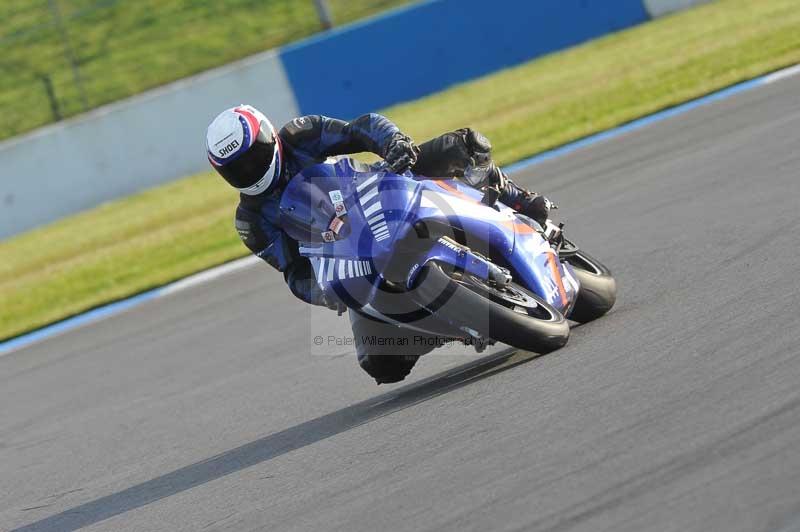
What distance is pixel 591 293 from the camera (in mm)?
6492

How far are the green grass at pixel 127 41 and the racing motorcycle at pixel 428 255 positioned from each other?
15.4m

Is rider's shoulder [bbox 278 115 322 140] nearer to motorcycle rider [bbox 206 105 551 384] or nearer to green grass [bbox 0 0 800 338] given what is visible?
motorcycle rider [bbox 206 105 551 384]

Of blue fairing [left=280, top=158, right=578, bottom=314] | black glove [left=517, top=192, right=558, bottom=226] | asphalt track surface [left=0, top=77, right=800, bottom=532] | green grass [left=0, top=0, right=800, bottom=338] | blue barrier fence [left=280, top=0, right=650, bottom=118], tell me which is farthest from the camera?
blue barrier fence [left=280, top=0, right=650, bottom=118]

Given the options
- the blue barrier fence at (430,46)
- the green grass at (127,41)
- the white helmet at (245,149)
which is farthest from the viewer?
the green grass at (127,41)

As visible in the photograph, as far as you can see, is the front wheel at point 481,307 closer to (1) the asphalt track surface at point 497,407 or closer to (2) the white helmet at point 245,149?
(1) the asphalt track surface at point 497,407

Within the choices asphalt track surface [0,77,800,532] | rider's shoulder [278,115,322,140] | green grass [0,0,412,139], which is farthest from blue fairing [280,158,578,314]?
green grass [0,0,412,139]

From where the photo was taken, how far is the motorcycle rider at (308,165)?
5902mm

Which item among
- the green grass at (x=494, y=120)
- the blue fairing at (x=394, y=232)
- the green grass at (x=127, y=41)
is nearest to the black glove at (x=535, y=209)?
the blue fairing at (x=394, y=232)

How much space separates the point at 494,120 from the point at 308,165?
10.2m

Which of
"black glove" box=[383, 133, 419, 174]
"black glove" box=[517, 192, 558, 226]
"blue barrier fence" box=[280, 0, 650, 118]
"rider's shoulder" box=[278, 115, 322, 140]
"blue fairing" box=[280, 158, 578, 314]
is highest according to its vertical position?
"rider's shoulder" box=[278, 115, 322, 140]

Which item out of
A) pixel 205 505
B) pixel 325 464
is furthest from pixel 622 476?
pixel 205 505

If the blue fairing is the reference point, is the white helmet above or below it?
above

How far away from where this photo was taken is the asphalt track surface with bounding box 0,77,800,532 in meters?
4.01

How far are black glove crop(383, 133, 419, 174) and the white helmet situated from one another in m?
0.58
